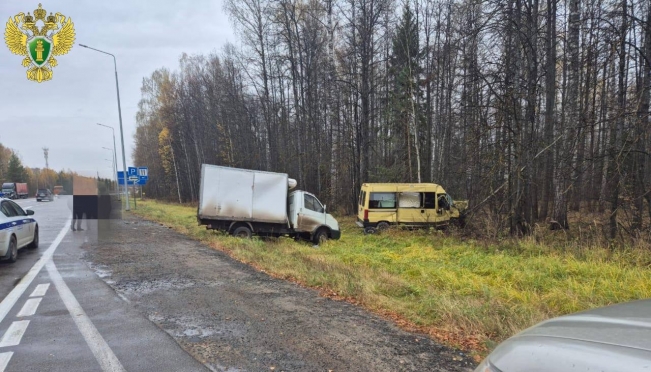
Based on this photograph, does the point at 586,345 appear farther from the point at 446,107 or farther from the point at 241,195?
the point at 446,107

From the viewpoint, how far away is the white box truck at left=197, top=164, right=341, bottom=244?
48.2ft

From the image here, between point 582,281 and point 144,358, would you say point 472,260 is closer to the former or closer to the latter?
point 582,281

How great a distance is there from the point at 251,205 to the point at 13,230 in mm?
7172

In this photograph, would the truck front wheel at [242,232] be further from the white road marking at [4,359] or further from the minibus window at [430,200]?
the white road marking at [4,359]

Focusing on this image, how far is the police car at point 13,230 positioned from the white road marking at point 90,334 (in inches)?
111

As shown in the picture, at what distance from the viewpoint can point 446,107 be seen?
1025 inches

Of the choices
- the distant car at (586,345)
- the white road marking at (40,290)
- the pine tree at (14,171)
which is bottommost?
the white road marking at (40,290)

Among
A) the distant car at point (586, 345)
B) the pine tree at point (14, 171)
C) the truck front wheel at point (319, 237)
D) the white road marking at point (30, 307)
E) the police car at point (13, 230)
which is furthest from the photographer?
the pine tree at point (14, 171)

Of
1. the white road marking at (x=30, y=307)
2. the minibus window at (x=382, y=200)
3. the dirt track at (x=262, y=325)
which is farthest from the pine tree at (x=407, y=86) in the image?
the white road marking at (x=30, y=307)

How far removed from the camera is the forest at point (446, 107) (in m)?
11.2

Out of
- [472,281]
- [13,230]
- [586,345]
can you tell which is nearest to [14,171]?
[13,230]

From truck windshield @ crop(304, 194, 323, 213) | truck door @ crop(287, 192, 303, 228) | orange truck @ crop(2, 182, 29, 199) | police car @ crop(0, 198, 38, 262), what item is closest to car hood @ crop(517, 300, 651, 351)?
police car @ crop(0, 198, 38, 262)

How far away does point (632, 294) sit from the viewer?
6578mm

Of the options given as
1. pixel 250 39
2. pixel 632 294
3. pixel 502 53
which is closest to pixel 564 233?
pixel 632 294
